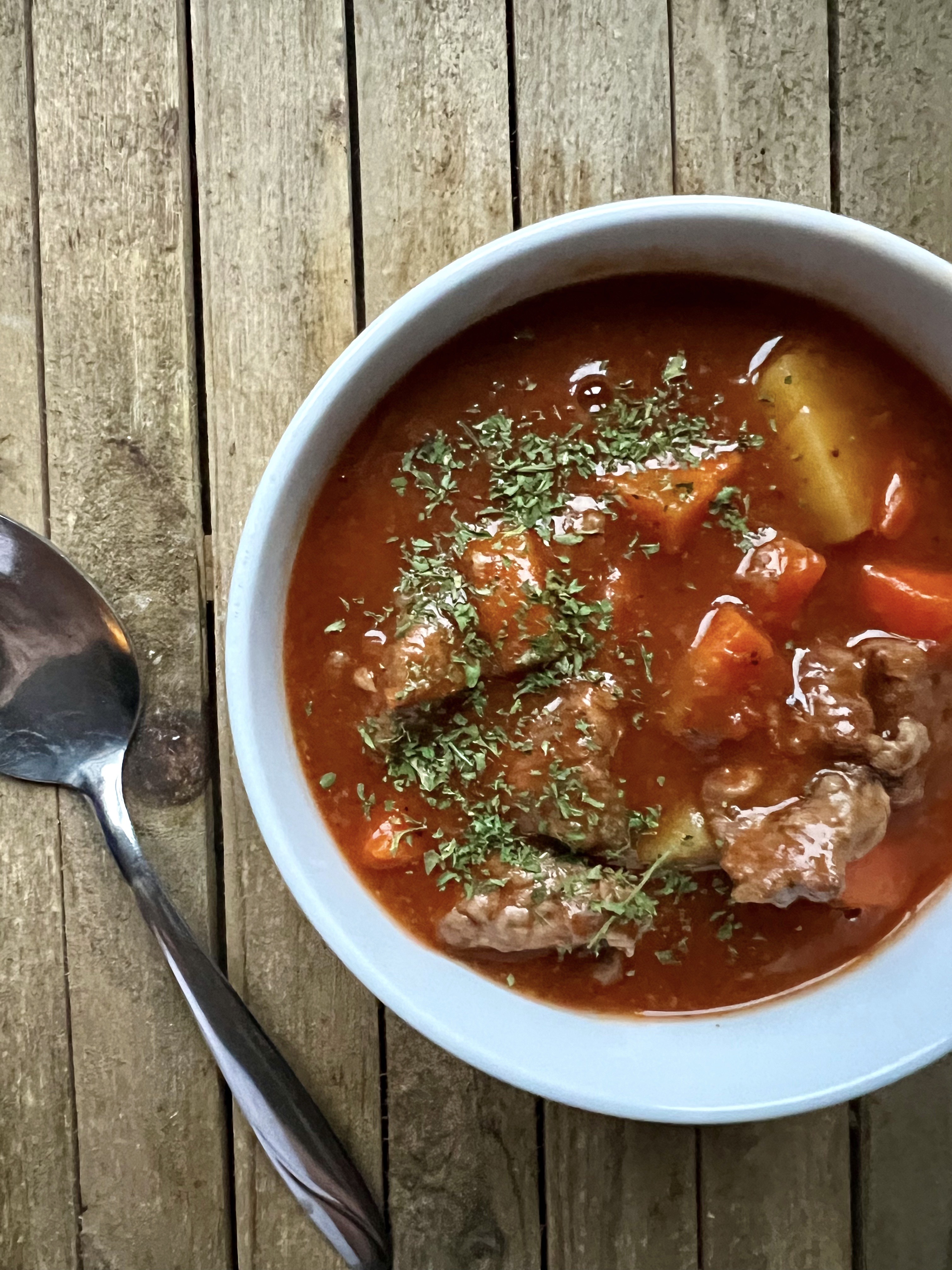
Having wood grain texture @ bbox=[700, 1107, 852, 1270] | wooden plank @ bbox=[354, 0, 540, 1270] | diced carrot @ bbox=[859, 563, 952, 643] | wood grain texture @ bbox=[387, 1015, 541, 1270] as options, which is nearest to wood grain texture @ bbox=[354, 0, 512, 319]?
wooden plank @ bbox=[354, 0, 540, 1270]

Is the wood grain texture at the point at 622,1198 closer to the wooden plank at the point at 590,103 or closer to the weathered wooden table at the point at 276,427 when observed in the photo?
the weathered wooden table at the point at 276,427

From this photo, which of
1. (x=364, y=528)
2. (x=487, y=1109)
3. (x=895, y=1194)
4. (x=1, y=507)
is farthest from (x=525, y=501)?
(x=895, y=1194)

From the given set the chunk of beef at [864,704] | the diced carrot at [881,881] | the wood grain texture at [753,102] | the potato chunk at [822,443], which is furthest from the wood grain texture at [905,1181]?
the wood grain texture at [753,102]

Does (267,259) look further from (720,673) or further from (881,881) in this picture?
(881,881)

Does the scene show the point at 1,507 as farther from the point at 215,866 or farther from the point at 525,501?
the point at 525,501

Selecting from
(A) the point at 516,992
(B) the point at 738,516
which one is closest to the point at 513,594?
(B) the point at 738,516
